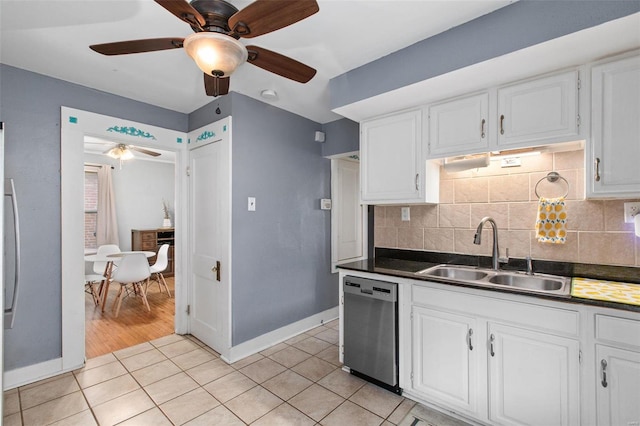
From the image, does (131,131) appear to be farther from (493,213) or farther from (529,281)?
(529,281)

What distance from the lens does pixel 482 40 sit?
1699mm

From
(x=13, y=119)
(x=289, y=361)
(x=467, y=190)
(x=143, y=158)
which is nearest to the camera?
(x=13, y=119)

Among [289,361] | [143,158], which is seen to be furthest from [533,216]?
[143,158]

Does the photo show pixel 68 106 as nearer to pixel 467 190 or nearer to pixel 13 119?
pixel 13 119

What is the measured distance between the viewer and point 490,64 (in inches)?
67.8

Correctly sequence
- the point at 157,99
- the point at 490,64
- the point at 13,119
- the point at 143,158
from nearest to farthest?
the point at 490,64 → the point at 13,119 → the point at 157,99 → the point at 143,158

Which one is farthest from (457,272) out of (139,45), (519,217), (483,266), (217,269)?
(139,45)

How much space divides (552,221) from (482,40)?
1.26 meters

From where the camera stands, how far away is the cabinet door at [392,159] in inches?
91.9

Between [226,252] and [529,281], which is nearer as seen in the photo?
[529,281]

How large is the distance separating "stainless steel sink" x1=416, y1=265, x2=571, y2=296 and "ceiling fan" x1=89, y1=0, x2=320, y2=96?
1706mm

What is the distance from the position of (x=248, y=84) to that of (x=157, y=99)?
101 cm

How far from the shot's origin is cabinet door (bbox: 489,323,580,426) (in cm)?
154

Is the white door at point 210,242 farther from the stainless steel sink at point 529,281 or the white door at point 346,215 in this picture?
the stainless steel sink at point 529,281
